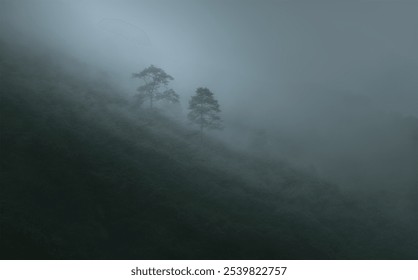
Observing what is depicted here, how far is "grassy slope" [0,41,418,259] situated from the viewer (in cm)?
2470

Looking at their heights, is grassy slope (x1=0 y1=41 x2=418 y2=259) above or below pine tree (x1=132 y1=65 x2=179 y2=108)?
below

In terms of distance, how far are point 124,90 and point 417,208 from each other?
48.1 meters

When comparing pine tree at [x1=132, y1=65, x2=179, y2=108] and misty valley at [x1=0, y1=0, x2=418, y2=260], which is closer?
misty valley at [x1=0, y1=0, x2=418, y2=260]

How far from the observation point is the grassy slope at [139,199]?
973 inches

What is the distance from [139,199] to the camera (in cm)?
2981

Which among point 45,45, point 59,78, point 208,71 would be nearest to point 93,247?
point 59,78

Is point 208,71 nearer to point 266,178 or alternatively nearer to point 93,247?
point 266,178

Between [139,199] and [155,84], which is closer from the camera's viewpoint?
[139,199]

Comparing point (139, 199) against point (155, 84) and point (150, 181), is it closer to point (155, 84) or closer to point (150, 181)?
point (150, 181)

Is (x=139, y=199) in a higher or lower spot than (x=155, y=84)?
lower

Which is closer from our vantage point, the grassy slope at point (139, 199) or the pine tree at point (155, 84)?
the grassy slope at point (139, 199)

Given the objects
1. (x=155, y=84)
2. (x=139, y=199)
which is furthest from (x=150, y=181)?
(x=155, y=84)

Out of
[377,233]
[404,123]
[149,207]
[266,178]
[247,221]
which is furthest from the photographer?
[404,123]

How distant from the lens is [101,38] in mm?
96125
